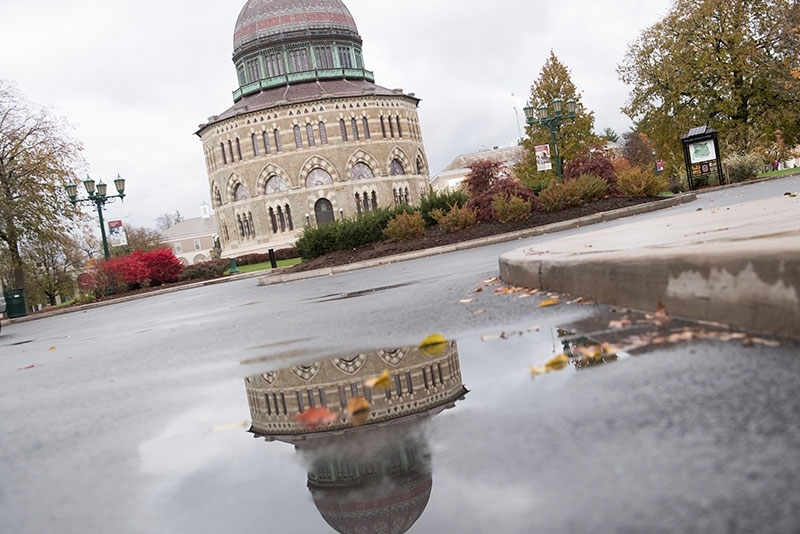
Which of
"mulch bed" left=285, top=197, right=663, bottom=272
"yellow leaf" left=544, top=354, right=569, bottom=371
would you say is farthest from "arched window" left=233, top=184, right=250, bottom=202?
"yellow leaf" left=544, top=354, right=569, bottom=371

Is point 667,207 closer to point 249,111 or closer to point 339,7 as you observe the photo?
point 249,111

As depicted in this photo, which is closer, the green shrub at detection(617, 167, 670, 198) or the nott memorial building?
the green shrub at detection(617, 167, 670, 198)

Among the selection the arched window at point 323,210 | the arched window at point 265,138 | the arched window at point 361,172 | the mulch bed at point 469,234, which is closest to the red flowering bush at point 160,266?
the mulch bed at point 469,234

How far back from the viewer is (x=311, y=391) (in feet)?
11.5

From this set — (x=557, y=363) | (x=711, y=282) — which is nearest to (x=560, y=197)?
(x=711, y=282)

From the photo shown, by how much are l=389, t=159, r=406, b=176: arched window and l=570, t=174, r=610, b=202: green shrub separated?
142 ft

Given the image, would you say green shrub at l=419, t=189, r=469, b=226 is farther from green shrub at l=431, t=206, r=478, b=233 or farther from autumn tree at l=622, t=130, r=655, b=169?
autumn tree at l=622, t=130, r=655, b=169

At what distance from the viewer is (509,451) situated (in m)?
2.17

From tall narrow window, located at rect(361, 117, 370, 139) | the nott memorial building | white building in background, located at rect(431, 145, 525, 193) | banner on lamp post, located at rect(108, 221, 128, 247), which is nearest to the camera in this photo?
banner on lamp post, located at rect(108, 221, 128, 247)

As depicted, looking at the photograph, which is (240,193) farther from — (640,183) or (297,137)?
(640,183)

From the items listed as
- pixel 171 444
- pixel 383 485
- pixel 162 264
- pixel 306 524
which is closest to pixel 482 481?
pixel 383 485

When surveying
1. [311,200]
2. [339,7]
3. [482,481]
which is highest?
[339,7]

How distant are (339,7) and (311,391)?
6914 centimetres

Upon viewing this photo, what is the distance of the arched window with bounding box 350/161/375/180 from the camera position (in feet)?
205
